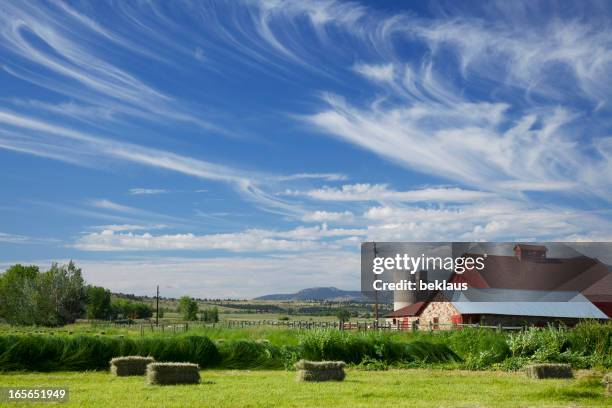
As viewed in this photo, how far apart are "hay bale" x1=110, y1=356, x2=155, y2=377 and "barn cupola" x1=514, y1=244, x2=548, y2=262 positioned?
165 ft

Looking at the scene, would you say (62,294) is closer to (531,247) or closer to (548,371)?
(531,247)

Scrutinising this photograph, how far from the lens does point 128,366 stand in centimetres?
1769

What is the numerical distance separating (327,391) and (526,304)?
41.8 m

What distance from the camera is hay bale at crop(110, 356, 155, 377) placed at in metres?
17.6

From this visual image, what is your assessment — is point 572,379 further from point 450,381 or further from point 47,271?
point 47,271

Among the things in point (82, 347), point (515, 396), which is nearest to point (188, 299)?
point (82, 347)

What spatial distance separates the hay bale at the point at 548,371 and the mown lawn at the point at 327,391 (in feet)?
0.97

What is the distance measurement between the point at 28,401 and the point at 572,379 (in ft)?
41.9

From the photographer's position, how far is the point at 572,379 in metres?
17.3

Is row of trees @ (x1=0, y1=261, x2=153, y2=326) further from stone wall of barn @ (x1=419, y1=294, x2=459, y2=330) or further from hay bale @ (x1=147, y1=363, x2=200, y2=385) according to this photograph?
hay bale @ (x1=147, y1=363, x2=200, y2=385)

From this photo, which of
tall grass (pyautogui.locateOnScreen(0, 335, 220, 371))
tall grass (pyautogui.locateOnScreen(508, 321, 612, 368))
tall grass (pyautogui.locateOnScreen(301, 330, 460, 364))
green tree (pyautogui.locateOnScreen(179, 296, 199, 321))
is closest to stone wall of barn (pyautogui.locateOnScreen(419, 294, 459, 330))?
tall grass (pyautogui.locateOnScreen(508, 321, 612, 368))

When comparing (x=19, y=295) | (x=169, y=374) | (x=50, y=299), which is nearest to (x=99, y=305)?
(x=19, y=295)

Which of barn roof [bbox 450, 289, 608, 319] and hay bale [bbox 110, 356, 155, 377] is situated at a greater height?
barn roof [bbox 450, 289, 608, 319]

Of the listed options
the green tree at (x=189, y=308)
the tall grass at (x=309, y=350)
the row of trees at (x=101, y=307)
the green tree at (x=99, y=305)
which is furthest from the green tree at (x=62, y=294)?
the tall grass at (x=309, y=350)
